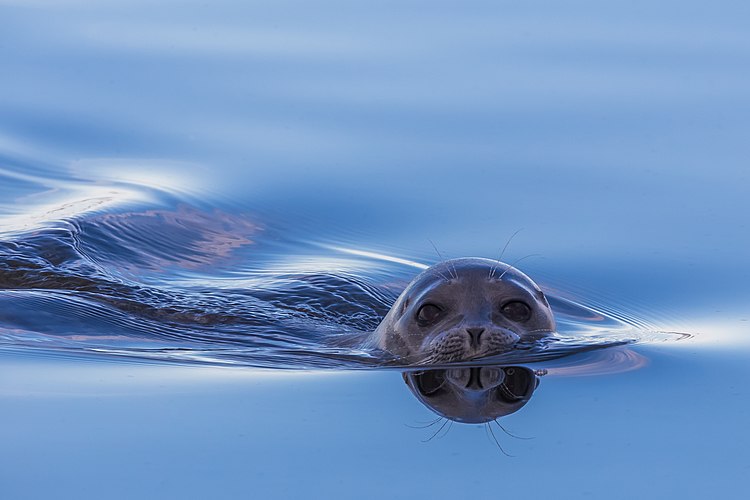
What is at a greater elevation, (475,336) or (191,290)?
(191,290)

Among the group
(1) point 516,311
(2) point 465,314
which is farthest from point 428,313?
(1) point 516,311

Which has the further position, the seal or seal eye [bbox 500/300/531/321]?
seal eye [bbox 500/300/531/321]

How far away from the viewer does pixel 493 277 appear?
6121mm

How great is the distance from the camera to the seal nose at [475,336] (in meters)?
5.75

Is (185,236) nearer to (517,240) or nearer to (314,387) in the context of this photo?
(517,240)

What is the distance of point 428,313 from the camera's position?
6117 millimetres

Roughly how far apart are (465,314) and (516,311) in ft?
0.90

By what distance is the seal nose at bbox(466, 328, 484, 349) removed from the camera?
226 inches

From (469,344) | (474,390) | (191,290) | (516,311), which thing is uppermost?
(191,290)

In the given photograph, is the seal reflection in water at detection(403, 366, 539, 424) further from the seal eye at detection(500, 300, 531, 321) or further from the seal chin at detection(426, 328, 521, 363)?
the seal eye at detection(500, 300, 531, 321)

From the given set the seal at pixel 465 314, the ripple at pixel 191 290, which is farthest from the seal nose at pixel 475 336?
the ripple at pixel 191 290

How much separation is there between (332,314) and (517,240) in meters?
1.20

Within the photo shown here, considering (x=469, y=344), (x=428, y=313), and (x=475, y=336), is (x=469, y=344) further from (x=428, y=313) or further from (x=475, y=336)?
(x=428, y=313)

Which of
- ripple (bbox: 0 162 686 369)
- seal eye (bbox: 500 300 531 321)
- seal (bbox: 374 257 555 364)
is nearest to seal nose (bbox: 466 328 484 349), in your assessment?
seal (bbox: 374 257 555 364)
